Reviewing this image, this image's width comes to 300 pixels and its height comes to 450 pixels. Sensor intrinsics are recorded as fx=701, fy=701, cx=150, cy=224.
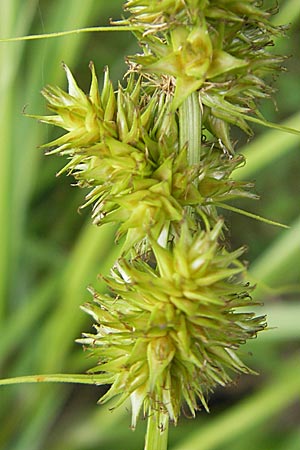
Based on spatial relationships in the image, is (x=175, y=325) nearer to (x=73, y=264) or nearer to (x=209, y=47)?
(x=209, y=47)

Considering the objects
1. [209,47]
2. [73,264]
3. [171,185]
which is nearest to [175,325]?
[171,185]

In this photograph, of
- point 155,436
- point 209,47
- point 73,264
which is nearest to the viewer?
point 209,47

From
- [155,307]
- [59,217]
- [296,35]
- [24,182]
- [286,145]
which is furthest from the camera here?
[296,35]

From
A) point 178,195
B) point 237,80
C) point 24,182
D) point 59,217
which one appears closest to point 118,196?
point 178,195

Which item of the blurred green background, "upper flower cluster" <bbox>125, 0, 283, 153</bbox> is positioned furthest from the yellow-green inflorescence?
the blurred green background

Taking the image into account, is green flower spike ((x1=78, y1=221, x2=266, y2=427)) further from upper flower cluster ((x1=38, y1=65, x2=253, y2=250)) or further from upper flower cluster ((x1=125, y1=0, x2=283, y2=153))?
upper flower cluster ((x1=125, y1=0, x2=283, y2=153))

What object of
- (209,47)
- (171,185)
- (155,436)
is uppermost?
(209,47)

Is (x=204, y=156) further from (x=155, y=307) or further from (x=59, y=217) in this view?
(x=59, y=217)
